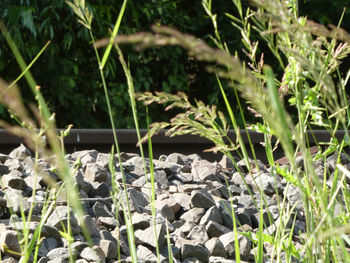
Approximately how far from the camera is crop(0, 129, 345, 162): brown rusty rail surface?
3.46m

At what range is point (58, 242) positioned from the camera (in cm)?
183

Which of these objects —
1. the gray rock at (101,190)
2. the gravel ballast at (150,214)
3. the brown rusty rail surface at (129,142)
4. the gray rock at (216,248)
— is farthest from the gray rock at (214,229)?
the brown rusty rail surface at (129,142)

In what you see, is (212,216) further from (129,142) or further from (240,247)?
(129,142)

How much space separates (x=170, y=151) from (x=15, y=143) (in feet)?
3.21

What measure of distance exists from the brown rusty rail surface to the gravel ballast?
18.7 inches

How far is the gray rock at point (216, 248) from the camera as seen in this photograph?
73.0 inches

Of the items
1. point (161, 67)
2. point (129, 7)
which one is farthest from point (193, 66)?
point (129, 7)

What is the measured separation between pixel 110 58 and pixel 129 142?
300 centimetres

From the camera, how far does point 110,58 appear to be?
21.1 ft

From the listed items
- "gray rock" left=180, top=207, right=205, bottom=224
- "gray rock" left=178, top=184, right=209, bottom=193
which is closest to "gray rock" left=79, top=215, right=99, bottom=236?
"gray rock" left=180, top=207, right=205, bottom=224

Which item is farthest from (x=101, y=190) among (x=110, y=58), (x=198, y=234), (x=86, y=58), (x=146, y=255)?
(x=86, y=58)

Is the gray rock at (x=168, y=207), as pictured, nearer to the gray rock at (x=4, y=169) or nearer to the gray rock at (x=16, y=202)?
the gray rock at (x=16, y=202)

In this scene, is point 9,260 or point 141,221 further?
point 141,221

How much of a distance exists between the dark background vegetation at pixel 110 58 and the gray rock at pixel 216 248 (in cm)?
441
